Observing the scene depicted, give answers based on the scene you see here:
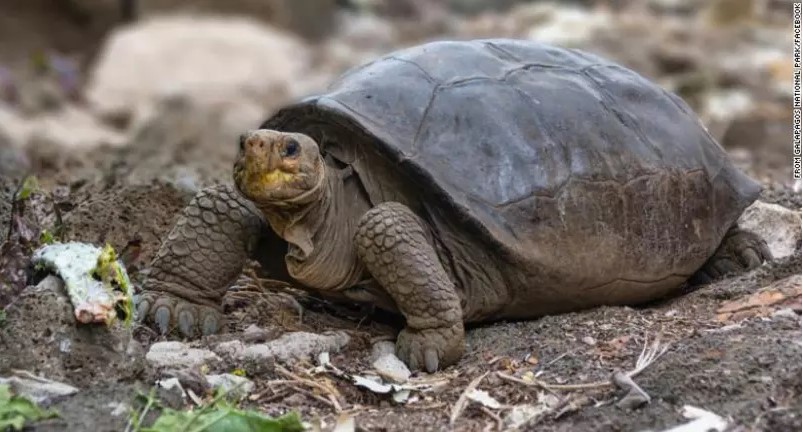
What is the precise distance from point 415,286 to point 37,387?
103cm

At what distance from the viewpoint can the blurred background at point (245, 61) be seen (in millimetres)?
8445

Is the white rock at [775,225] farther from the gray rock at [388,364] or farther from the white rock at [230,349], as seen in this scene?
the white rock at [230,349]

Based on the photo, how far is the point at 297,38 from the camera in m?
16.0

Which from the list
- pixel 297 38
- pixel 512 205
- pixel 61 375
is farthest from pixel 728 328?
pixel 297 38

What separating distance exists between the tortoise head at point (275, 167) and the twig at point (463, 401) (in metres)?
0.70

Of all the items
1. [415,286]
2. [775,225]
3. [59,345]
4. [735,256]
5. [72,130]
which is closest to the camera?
[59,345]

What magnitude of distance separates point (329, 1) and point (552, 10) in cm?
355

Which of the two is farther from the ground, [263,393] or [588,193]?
[588,193]

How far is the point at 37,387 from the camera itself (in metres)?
2.48

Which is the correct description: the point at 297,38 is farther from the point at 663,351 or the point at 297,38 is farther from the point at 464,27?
the point at 663,351

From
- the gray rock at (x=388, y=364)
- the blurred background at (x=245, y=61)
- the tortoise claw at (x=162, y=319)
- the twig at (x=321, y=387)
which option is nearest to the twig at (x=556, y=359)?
the gray rock at (x=388, y=364)

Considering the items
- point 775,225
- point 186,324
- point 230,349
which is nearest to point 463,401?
point 230,349

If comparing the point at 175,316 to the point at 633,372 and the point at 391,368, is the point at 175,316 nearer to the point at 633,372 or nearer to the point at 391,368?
the point at 391,368

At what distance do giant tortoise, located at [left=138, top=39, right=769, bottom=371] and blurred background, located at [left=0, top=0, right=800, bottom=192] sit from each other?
155 centimetres
